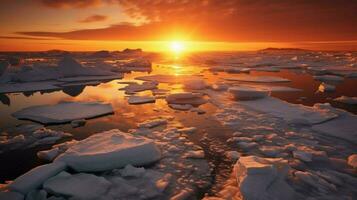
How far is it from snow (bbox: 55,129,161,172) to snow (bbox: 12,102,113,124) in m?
2.96

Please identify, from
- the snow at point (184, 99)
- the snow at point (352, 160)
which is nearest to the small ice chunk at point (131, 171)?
the snow at point (352, 160)

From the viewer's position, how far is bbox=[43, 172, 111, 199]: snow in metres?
3.88

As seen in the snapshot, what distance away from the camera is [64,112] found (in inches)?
341

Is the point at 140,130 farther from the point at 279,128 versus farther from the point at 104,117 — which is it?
the point at 279,128

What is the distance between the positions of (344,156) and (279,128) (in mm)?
1958

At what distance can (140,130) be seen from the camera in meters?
7.02

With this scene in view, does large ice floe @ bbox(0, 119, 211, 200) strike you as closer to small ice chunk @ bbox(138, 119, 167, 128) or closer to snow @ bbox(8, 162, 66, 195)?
snow @ bbox(8, 162, 66, 195)

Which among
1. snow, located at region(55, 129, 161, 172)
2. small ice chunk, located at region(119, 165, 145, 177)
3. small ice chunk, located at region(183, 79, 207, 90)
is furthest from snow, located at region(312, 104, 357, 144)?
small ice chunk, located at region(183, 79, 207, 90)

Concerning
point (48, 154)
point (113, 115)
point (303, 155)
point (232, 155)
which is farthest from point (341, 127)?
point (48, 154)

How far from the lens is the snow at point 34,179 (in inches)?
158

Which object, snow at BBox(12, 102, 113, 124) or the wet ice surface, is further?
snow at BBox(12, 102, 113, 124)

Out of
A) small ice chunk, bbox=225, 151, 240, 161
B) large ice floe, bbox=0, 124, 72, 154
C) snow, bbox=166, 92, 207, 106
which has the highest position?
snow, bbox=166, 92, 207, 106

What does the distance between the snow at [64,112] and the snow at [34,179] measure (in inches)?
145

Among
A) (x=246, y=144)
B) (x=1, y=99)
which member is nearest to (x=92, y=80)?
(x=1, y=99)
